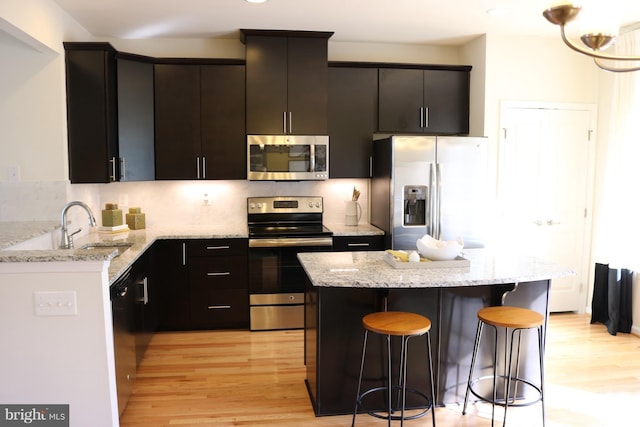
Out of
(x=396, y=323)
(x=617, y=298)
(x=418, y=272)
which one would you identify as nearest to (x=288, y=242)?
(x=418, y=272)

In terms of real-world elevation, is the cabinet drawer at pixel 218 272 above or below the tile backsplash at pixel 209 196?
below

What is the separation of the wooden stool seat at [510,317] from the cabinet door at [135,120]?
10.2ft

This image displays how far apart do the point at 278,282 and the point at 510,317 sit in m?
2.31

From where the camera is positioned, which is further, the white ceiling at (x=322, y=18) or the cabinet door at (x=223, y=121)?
the cabinet door at (x=223, y=121)

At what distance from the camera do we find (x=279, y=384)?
3545mm

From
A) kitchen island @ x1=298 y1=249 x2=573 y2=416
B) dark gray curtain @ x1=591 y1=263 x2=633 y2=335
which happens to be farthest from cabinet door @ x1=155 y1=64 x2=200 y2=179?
dark gray curtain @ x1=591 y1=263 x2=633 y2=335

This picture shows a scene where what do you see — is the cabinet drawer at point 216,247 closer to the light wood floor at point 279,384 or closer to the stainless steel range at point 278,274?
the stainless steel range at point 278,274

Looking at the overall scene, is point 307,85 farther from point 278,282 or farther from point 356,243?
point 278,282

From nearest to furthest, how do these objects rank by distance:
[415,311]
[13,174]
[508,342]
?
[415,311] → [508,342] → [13,174]

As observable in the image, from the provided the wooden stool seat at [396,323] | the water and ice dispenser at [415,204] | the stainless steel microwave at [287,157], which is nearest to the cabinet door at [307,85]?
the stainless steel microwave at [287,157]

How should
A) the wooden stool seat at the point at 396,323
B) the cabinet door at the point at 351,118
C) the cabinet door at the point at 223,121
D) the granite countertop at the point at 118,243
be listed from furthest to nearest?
1. the cabinet door at the point at 351,118
2. the cabinet door at the point at 223,121
3. the wooden stool seat at the point at 396,323
4. the granite countertop at the point at 118,243

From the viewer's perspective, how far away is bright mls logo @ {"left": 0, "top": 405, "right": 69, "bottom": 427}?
8.08ft

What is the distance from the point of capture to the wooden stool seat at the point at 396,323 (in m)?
2.66

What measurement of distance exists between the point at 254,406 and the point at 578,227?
3.63 metres
